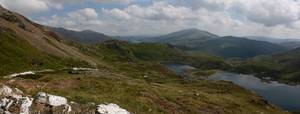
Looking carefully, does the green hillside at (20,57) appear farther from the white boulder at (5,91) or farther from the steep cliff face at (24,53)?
the white boulder at (5,91)

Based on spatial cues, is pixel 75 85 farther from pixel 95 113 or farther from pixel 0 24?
pixel 0 24

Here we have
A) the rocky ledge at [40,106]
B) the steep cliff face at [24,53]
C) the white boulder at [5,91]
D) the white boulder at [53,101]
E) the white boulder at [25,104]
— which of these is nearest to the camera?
the white boulder at [25,104]

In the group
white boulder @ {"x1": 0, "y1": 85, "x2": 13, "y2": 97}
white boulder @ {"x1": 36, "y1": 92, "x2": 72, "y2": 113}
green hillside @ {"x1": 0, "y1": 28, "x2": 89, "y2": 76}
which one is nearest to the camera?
white boulder @ {"x1": 36, "y1": 92, "x2": 72, "y2": 113}

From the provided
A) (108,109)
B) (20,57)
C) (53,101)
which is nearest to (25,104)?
(53,101)

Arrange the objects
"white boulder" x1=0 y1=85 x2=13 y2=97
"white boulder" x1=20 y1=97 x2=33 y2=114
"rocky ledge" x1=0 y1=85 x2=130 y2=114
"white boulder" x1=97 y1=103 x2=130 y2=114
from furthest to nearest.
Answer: "white boulder" x1=97 y1=103 x2=130 y2=114 → "white boulder" x1=0 y1=85 x2=13 y2=97 → "rocky ledge" x1=0 y1=85 x2=130 y2=114 → "white boulder" x1=20 y1=97 x2=33 y2=114

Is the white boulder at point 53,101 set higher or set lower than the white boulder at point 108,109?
higher

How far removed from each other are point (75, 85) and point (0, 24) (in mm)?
146889

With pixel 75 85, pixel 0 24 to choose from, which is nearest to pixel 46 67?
pixel 0 24

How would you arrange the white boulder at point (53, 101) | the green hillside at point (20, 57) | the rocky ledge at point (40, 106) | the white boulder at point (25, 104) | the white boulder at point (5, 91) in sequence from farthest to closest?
the green hillside at point (20, 57) → the white boulder at point (5, 91) → the white boulder at point (53, 101) → the rocky ledge at point (40, 106) → the white boulder at point (25, 104)

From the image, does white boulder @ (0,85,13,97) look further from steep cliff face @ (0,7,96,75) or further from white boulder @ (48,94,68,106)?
steep cliff face @ (0,7,96,75)

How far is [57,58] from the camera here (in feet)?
594

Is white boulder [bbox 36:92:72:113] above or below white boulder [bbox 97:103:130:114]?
above

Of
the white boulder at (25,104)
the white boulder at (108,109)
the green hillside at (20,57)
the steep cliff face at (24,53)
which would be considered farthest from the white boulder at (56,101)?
the steep cliff face at (24,53)

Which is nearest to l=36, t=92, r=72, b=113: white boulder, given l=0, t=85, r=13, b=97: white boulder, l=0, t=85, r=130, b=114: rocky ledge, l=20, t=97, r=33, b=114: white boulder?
l=0, t=85, r=130, b=114: rocky ledge
